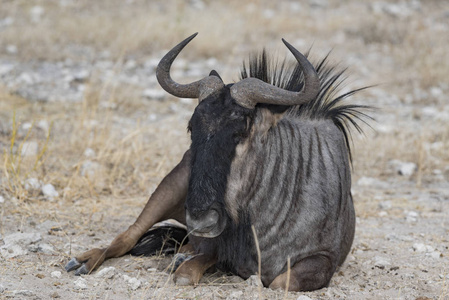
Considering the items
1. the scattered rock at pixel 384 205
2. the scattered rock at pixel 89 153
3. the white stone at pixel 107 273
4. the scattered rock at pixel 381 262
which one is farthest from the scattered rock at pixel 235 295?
the scattered rock at pixel 89 153

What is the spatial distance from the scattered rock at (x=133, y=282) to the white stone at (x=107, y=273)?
0.12 m

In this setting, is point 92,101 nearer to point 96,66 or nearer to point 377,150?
point 96,66

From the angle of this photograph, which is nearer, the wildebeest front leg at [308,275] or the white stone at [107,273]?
the wildebeest front leg at [308,275]

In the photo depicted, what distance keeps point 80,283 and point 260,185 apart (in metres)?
1.21

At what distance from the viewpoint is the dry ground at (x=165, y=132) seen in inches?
169

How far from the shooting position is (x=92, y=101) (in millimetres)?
8523

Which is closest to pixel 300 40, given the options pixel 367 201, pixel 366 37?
pixel 366 37

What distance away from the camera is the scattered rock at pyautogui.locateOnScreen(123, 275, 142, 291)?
13.0ft

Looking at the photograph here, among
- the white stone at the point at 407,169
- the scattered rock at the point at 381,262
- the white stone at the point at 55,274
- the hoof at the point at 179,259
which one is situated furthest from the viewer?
the white stone at the point at 407,169

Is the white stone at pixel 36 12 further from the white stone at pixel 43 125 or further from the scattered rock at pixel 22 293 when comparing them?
the scattered rock at pixel 22 293

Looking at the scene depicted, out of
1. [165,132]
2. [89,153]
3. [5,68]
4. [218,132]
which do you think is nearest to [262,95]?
[218,132]

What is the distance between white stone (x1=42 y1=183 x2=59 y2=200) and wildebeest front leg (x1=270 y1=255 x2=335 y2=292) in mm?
2482

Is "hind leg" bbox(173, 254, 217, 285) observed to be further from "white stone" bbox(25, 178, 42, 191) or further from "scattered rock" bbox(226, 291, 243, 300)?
"white stone" bbox(25, 178, 42, 191)

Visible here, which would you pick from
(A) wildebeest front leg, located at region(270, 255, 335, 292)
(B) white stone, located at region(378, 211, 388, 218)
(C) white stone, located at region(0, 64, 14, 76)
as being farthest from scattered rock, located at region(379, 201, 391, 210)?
(C) white stone, located at region(0, 64, 14, 76)
